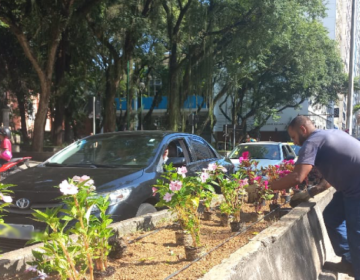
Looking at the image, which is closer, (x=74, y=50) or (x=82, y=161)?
(x=82, y=161)

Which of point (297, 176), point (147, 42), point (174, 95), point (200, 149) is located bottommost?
point (297, 176)

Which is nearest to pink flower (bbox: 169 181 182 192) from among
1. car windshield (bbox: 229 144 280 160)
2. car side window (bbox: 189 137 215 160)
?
car side window (bbox: 189 137 215 160)

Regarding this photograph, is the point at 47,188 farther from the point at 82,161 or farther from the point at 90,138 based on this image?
the point at 90,138

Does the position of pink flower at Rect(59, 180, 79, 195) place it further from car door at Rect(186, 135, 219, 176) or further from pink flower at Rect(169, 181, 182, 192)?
car door at Rect(186, 135, 219, 176)

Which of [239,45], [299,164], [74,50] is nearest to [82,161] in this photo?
[299,164]

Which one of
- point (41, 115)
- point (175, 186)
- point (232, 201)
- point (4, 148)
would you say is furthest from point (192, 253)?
point (41, 115)

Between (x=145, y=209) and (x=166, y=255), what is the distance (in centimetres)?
122

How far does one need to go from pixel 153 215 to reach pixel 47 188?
125cm

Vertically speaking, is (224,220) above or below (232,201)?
below

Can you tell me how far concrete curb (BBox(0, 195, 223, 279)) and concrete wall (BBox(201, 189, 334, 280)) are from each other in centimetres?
95

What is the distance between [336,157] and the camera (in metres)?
3.48

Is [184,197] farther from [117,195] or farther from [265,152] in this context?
[265,152]

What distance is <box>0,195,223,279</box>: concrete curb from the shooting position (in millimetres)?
2744

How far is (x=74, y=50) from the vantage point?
2306 centimetres
